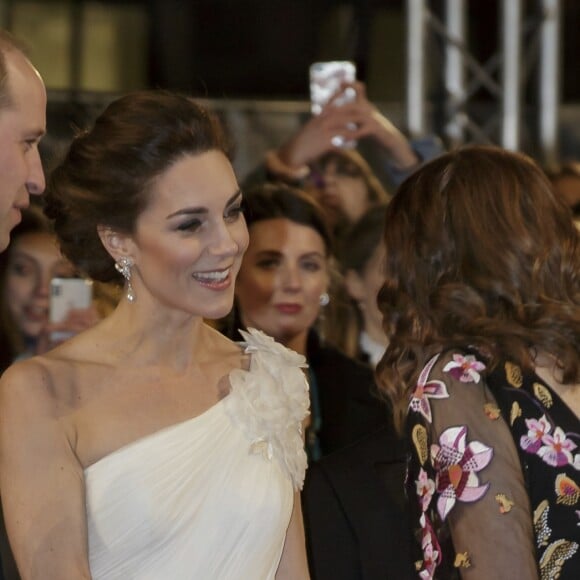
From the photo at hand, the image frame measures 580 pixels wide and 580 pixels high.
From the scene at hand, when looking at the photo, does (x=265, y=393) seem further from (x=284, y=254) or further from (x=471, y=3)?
(x=471, y=3)

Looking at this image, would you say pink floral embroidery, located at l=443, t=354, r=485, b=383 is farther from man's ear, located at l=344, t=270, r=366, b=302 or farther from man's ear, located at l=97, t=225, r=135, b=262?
man's ear, located at l=344, t=270, r=366, b=302

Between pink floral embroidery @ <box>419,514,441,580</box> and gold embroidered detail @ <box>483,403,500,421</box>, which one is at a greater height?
gold embroidered detail @ <box>483,403,500,421</box>

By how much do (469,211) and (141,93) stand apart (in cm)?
72

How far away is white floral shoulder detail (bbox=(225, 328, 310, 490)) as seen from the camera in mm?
2771

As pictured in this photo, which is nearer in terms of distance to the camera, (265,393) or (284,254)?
(265,393)

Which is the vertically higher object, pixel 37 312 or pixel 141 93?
pixel 141 93

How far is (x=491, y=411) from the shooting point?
7.93ft

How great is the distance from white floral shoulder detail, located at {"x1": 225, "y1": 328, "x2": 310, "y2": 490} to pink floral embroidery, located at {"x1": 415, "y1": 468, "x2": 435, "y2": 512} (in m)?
0.33

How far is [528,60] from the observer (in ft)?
21.9

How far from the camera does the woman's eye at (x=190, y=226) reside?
265cm

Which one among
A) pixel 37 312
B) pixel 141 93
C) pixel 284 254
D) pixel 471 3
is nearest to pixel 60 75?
pixel 471 3

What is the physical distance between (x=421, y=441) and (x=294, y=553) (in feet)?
1.39

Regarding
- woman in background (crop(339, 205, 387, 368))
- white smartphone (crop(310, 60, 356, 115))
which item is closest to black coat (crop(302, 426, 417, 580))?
woman in background (crop(339, 205, 387, 368))

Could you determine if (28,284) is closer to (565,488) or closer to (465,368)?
(465,368)
